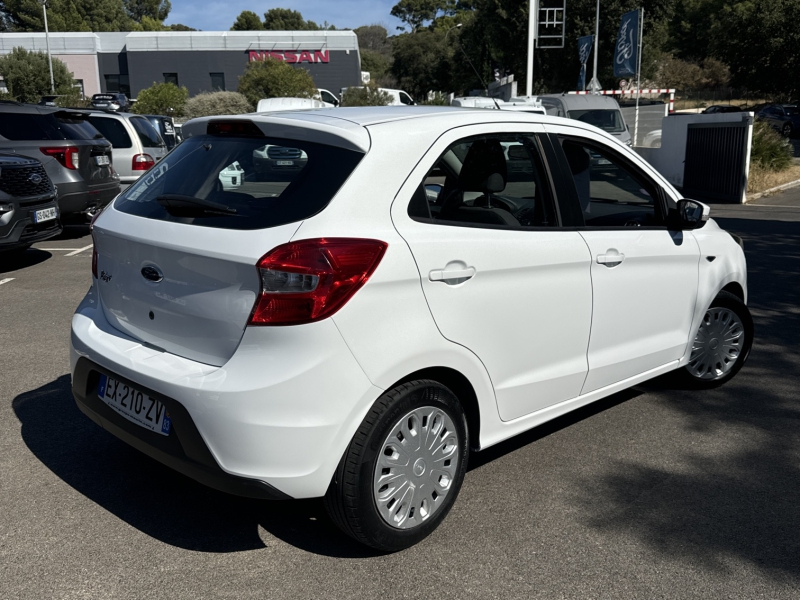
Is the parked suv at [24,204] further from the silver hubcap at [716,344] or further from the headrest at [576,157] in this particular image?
the silver hubcap at [716,344]

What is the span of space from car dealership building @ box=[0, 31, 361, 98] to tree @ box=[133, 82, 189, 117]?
16220mm

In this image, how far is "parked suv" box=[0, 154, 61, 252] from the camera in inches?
336

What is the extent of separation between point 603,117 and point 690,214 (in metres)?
16.6

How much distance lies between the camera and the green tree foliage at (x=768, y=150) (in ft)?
58.3

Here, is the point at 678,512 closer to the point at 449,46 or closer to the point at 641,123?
the point at 641,123

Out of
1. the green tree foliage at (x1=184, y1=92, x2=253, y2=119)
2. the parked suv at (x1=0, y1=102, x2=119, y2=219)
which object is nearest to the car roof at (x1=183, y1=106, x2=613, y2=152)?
the parked suv at (x1=0, y1=102, x2=119, y2=219)

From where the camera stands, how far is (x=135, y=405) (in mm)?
3172

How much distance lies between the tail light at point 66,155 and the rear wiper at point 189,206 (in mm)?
8001

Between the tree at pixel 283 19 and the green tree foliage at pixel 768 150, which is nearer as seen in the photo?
the green tree foliage at pixel 768 150

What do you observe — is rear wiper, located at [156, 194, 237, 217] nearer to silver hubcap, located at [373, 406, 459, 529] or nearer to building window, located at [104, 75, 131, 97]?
silver hubcap, located at [373, 406, 459, 529]

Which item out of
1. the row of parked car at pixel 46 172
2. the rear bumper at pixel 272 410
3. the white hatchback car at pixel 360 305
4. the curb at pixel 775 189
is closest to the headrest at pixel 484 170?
the white hatchback car at pixel 360 305

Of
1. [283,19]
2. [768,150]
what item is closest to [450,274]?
[768,150]

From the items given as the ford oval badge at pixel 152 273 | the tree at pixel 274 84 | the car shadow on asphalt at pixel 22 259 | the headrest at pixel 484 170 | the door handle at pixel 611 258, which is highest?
the tree at pixel 274 84

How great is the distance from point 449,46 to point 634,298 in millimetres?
67886
